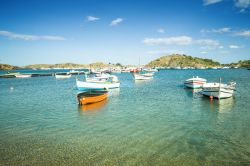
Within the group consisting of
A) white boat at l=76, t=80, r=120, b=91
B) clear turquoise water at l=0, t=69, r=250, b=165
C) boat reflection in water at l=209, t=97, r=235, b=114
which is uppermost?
white boat at l=76, t=80, r=120, b=91

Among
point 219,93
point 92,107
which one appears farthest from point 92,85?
point 219,93

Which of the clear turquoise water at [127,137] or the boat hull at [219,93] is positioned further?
the boat hull at [219,93]

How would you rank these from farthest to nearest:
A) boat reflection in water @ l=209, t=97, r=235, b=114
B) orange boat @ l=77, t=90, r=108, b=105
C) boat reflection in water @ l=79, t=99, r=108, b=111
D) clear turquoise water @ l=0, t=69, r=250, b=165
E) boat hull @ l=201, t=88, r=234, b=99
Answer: boat hull @ l=201, t=88, r=234, b=99 → orange boat @ l=77, t=90, r=108, b=105 → boat reflection in water @ l=79, t=99, r=108, b=111 → boat reflection in water @ l=209, t=97, r=235, b=114 → clear turquoise water @ l=0, t=69, r=250, b=165

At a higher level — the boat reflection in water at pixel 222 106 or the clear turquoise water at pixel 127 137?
the boat reflection in water at pixel 222 106

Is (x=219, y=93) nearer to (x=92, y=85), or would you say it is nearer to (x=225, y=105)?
(x=225, y=105)

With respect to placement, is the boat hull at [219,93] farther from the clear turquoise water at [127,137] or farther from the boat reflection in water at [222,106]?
the clear turquoise water at [127,137]

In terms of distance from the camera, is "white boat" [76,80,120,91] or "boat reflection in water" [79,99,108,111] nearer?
"boat reflection in water" [79,99,108,111]

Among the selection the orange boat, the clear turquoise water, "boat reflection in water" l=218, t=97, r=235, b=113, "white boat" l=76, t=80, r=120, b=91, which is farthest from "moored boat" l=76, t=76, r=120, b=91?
"boat reflection in water" l=218, t=97, r=235, b=113

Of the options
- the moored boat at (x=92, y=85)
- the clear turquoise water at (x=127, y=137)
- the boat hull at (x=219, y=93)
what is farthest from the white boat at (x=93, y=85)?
the boat hull at (x=219, y=93)

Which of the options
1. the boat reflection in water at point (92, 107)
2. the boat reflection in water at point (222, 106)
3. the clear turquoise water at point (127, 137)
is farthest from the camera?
the boat reflection in water at point (92, 107)

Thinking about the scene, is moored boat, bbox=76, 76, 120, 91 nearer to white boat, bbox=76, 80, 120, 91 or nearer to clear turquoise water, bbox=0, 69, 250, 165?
white boat, bbox=76, 80, 120, 91

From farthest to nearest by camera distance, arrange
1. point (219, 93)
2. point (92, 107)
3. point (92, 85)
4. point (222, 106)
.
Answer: point (92, 85) < point (219, 93) < point (92, 107) < point (222, 106)

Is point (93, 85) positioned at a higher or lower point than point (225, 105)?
higher

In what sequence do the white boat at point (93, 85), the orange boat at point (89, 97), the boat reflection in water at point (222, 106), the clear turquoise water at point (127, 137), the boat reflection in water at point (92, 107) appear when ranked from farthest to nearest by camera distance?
1. the white boat at point (93, 85)
2. the orange boat at point (89, 97)
3. the boat reflection in water at point (92, 107)
4. the boat reflection in water at point (222, 106)
5. the clear turquoise water at point (127, 137)
